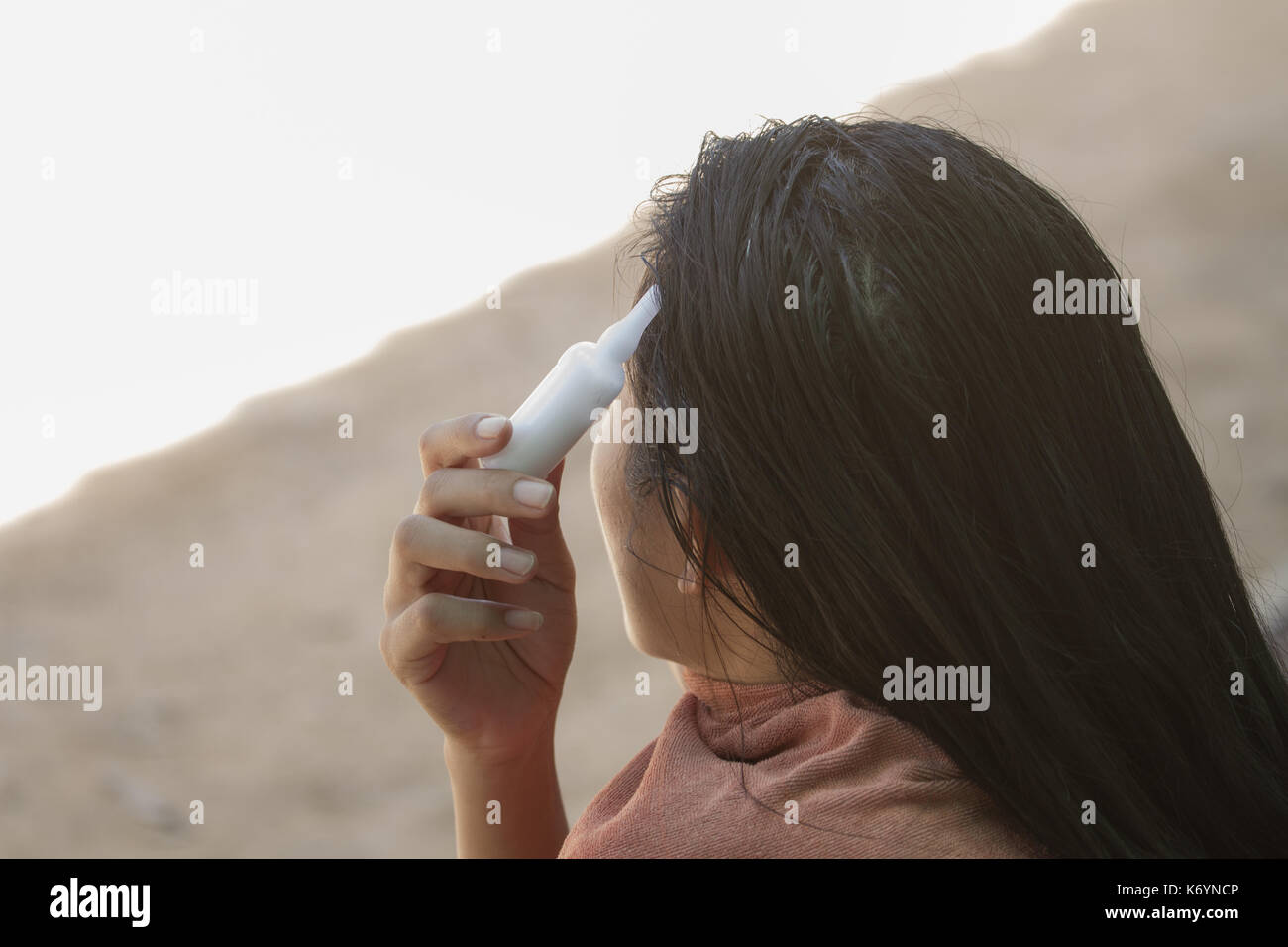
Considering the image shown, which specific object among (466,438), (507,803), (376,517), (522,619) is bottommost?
(507,803)

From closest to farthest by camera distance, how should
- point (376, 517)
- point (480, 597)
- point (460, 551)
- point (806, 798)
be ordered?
1. point (806, 798)
2. point (460, 551)
3. point (480, 597)
4. point (376, 517)

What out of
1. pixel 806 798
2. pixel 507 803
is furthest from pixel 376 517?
pixel 806 798

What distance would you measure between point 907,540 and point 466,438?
284mm

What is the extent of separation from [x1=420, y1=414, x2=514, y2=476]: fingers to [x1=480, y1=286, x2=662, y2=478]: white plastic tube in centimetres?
1

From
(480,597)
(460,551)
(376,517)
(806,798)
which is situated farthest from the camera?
(376,517)

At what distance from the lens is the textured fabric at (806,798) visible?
630mm

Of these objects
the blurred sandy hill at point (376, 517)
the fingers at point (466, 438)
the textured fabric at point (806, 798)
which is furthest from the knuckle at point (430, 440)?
the blurred sandy hill at point (376, 517)

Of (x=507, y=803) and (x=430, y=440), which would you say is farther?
(x=507, y=803)

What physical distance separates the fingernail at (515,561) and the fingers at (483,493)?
2 centimetres

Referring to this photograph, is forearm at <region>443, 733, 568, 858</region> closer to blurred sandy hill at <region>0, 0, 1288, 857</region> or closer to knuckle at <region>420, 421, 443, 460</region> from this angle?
knuckle at <region>420, 421, 443, 460</region>

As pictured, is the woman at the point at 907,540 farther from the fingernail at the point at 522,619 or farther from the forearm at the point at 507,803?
the forearm at the point at 507,803

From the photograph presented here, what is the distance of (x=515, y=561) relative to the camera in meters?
0.75

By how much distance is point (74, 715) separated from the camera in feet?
8.43

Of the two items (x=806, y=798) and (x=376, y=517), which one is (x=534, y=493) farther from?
(x=376, y=517)
